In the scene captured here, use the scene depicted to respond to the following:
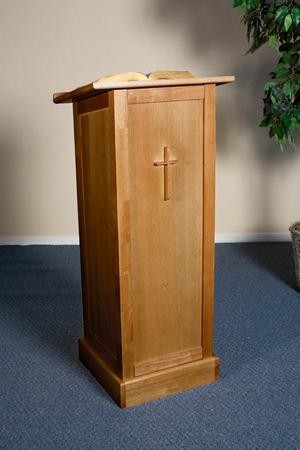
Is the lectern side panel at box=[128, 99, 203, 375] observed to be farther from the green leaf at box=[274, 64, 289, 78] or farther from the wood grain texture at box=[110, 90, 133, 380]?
the green leaf at box=[274, 64, 289, 78]

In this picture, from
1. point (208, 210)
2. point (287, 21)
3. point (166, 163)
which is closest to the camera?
point (166, 163)

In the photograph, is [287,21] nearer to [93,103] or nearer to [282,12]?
[282,12]

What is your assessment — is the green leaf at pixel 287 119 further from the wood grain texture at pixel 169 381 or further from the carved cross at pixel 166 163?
the wood grain texture at pixel 169 381

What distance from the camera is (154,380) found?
1750mm

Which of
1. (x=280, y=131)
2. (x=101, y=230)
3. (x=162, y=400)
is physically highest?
(x=280, y=131)

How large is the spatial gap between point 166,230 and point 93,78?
2.32 m

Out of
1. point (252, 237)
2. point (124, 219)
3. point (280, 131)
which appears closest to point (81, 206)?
point (124, 219)

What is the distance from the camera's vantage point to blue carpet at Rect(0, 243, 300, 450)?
155 cm

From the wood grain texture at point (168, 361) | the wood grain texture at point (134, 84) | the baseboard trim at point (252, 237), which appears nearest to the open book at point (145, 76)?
the wood grain texture at point (134, 84)

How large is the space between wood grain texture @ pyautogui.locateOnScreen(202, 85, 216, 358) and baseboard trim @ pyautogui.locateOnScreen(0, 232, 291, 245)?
2.12m

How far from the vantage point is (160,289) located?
5.69ft

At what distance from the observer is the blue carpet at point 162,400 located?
5.08 feet

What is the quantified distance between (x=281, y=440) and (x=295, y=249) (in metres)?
1.42

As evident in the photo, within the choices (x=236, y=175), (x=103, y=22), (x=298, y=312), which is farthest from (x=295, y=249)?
(x=103, y=22)
